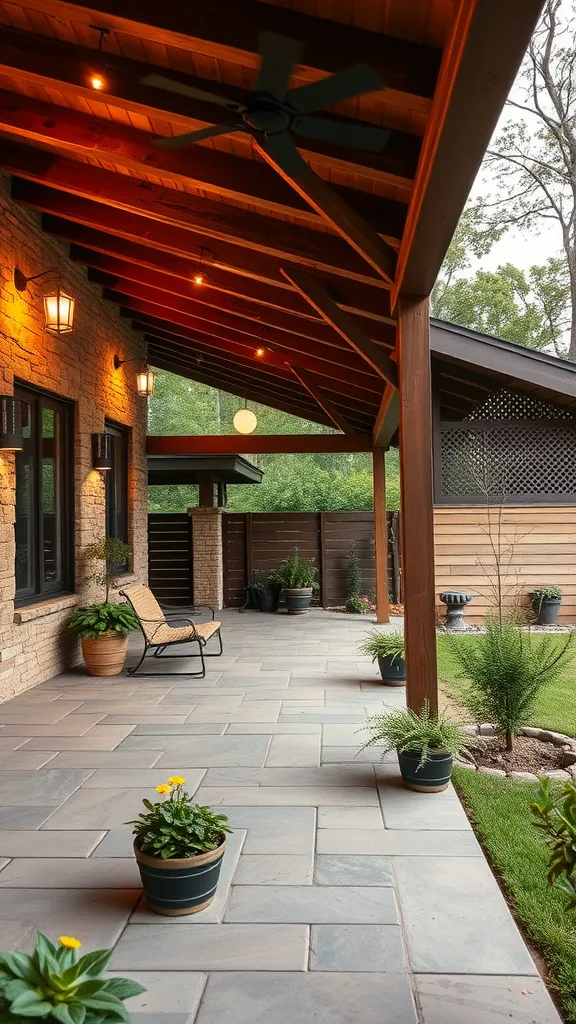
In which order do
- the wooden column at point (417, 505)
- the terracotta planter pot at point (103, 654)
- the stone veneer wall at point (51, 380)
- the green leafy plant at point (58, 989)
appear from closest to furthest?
the green leafy plant at point (58, 989), the wooden column at point (417, 505), the stone veneer wall at point (51, 380), the terracotta planter pot at point (103, 654)

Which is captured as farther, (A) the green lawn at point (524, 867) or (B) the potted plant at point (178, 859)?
(B) the potted plant at point (178, 859)

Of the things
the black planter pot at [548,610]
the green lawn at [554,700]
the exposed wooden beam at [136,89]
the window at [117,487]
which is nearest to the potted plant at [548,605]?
the black planter pot at [548,610]

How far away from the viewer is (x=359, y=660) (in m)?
7.11

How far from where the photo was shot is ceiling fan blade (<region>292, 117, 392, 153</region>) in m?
2.48

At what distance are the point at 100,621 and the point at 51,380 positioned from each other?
7.05ft

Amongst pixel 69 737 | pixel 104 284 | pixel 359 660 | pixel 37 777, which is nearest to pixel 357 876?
pixel 37 777

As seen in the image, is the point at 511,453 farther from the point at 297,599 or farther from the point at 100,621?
the point at 100,621

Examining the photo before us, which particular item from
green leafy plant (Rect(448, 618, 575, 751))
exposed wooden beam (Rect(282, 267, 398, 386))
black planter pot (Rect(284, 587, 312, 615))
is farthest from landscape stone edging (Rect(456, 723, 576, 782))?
black planter pot (Rect(284, 587, 312, 615))

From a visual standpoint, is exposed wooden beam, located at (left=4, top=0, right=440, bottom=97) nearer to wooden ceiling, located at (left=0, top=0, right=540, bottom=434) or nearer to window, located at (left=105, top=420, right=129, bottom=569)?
wooden ceiling, located at (left=0, top=0, right=540, bottom=434)

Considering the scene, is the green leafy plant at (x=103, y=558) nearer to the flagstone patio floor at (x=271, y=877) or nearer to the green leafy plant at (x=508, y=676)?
the flagstone patio floor at (x=271, y=877)

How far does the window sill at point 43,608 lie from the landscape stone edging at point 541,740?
3.32 m

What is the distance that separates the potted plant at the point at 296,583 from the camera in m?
10.8

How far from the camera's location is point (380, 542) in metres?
10.2

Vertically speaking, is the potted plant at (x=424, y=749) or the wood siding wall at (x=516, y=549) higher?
the wood siding wall at (x=516, y=549)
